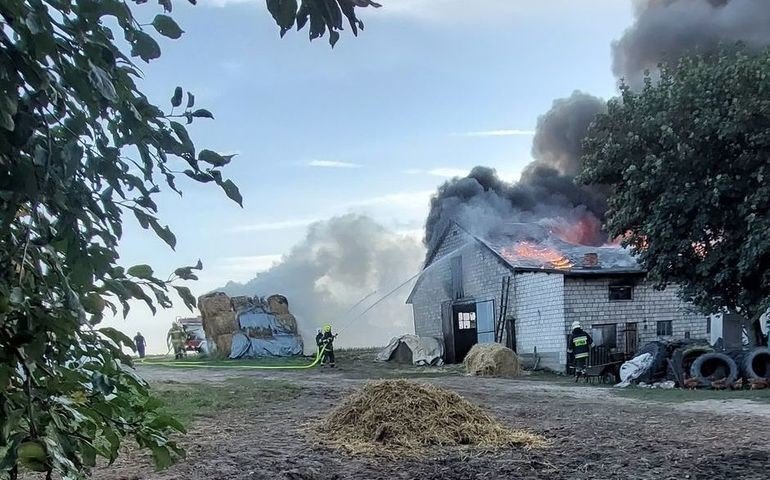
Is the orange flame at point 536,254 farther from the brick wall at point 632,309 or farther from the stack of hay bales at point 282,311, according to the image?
the stack of hay bales at point 282,311

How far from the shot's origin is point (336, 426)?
7.44m

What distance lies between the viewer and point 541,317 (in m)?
20.5

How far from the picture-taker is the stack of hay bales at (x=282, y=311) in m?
28.0

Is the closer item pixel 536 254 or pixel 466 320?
pixel 536 254

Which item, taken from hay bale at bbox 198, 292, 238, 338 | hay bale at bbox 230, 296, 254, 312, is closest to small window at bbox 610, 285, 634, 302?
hay bale at bbox 230, 296, 254, 312

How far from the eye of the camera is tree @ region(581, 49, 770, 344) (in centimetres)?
1359

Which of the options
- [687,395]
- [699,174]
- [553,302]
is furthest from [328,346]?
[699,174]

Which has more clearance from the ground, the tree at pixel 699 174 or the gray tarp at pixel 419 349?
the tree at pixel 699 174

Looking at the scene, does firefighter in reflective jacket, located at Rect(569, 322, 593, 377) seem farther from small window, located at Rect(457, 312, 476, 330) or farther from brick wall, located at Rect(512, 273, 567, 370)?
small window, located at Rect(457, 312, 476, 330)

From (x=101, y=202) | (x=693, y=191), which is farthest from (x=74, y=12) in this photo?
(x=693, y=191)

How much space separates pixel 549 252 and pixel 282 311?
11564 mm

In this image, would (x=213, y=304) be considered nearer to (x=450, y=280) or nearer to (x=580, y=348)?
(x=450, y=280)

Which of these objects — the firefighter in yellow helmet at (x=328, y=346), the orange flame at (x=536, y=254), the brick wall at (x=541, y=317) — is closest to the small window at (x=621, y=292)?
the orange flame at (x=536, y=254)

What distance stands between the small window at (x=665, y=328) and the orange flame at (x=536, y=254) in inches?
128
